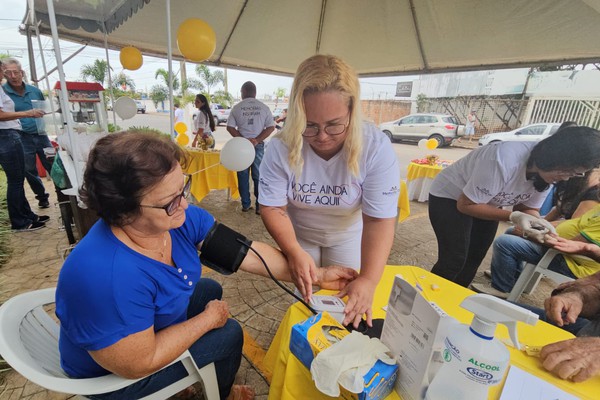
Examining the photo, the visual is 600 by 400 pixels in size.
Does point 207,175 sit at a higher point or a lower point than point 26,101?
lower

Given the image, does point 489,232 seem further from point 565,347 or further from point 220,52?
point 220,52

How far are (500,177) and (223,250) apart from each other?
5.70ft

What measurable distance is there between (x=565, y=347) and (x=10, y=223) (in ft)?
17.1

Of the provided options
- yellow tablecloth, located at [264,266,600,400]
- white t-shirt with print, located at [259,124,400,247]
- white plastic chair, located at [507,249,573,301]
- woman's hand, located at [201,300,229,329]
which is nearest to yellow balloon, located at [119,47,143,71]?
white t-shirt with print, located at [259,124,400,247]

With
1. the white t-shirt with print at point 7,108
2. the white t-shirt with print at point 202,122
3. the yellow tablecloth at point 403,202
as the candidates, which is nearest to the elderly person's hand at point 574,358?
the yellow tablecloth at point 403,202

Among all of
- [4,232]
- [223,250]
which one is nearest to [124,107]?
[4,232]

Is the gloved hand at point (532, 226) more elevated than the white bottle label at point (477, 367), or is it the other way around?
the white bottle label at point (477, 367)

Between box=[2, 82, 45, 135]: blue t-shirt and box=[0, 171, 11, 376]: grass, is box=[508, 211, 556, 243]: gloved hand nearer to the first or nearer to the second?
box=[0, 171, 11, 376]: grass

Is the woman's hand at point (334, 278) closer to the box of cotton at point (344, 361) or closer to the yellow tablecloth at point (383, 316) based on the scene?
the yellow tablecloth at point (383, 316)

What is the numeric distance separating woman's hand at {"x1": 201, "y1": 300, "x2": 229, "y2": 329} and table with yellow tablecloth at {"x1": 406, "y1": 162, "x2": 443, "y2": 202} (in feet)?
15.5

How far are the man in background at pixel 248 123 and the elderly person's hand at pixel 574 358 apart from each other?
154 inches

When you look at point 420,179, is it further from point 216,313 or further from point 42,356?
point 42,356

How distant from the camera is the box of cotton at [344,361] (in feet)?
2.11

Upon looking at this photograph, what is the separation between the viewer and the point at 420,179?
539cm
